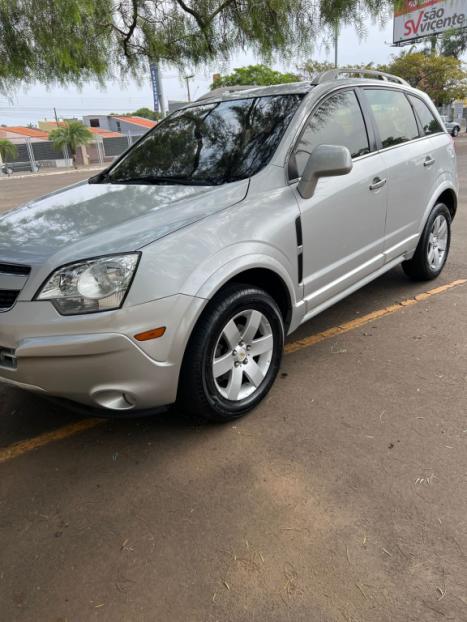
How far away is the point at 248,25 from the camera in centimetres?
602

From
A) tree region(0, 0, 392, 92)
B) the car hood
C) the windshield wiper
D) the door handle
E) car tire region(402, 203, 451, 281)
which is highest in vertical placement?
tree region(0, 0, 392, 92)

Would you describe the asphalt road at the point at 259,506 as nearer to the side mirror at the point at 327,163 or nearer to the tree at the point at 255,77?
the side mirror at the point at 327,163

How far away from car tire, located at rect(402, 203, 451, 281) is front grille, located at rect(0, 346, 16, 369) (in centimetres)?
346

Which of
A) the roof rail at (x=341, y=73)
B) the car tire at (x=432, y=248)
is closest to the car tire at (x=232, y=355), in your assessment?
the roof rail at (x=341, y=73)

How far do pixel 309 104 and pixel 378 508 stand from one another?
2324 mm

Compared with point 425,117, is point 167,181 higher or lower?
lower

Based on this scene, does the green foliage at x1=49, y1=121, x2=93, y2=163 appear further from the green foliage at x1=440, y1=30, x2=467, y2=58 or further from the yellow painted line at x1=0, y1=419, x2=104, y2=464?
the yellow painted line at x1=0, y1=419, x2=104, y2=464

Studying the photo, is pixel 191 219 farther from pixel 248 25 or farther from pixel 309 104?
pixel 248 25

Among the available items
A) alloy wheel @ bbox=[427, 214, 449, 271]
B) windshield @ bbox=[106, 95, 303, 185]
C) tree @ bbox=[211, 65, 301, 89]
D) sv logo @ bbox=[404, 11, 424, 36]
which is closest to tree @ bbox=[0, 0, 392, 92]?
windshield @ bbox=[106, 95, 303, 185]

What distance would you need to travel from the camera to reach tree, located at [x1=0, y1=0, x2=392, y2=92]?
4.93 m

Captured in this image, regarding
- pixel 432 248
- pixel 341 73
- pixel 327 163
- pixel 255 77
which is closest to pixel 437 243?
pixel 432 248

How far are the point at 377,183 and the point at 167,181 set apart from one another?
150 centimetres

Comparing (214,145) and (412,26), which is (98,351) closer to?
(214,145)

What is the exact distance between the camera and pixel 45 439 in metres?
2.73
